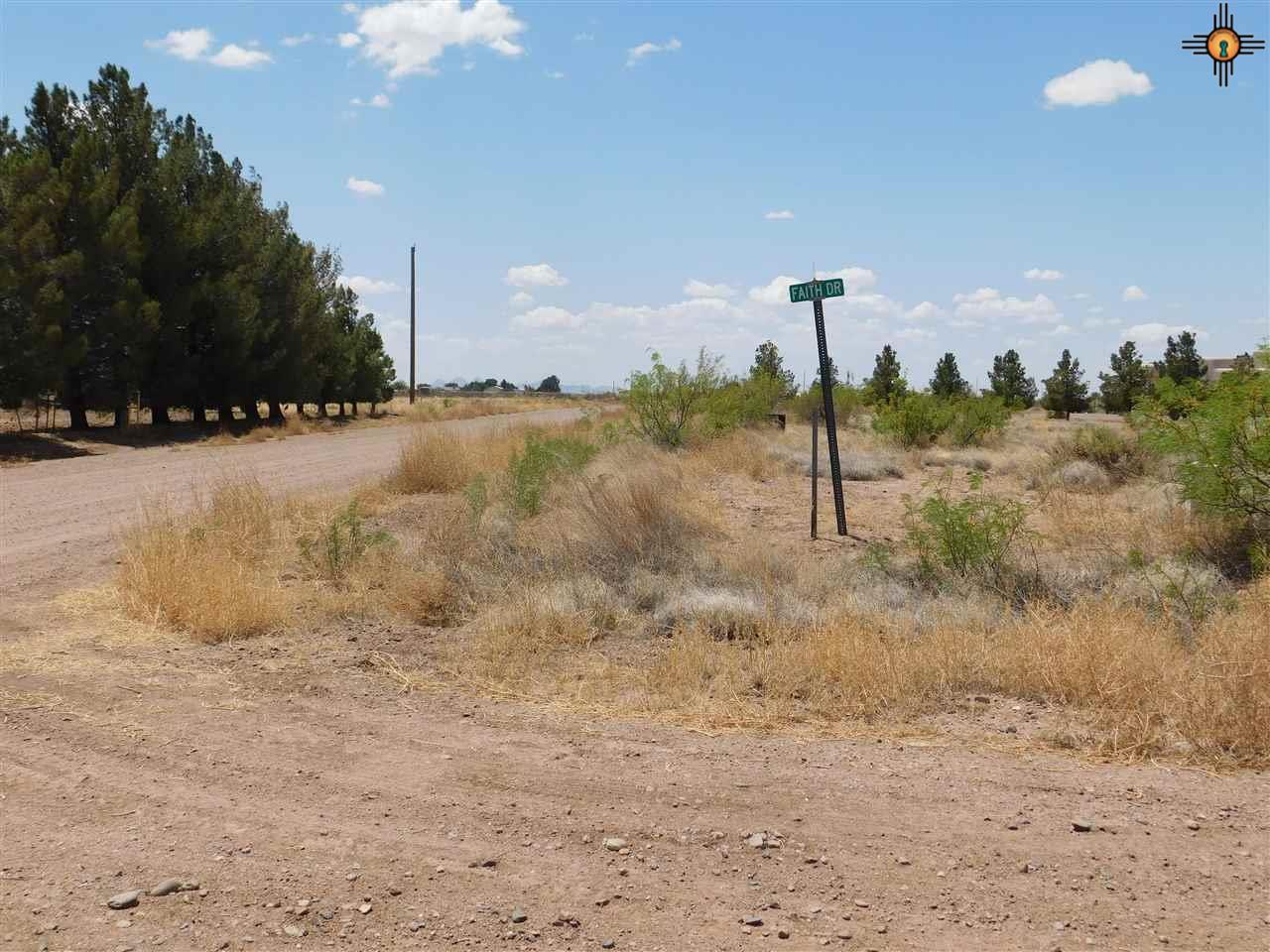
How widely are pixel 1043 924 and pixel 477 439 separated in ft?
56.0

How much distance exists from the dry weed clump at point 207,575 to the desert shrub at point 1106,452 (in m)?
13.8

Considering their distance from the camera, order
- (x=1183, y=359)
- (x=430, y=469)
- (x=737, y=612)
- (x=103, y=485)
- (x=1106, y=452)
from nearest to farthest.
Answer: (x=737, y=612), (x=430, y=469), (x=103, y=485), (x=1106, y=452), (x=1183, y=359)

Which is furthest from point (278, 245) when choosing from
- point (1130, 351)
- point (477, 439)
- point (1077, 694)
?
point (1130, 351)

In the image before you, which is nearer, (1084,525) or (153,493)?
(1084,525)

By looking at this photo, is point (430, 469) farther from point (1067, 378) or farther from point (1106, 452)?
point (1067, 378)

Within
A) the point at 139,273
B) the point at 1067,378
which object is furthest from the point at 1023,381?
the point at 139,273

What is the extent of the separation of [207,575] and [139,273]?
22.1 meters

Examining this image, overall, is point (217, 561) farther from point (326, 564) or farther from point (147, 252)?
point (147, 252)

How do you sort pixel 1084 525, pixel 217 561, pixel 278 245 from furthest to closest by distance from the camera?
1. pixel 278 245
2. pixel 1084 525
3. pixel 217 561

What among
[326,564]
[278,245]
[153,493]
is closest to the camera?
[326,564]

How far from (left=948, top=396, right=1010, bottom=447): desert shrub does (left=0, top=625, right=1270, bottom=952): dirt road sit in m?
20.9

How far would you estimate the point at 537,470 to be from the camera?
11.7 m

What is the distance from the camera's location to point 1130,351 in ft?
154

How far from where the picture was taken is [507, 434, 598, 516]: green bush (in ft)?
36.3
